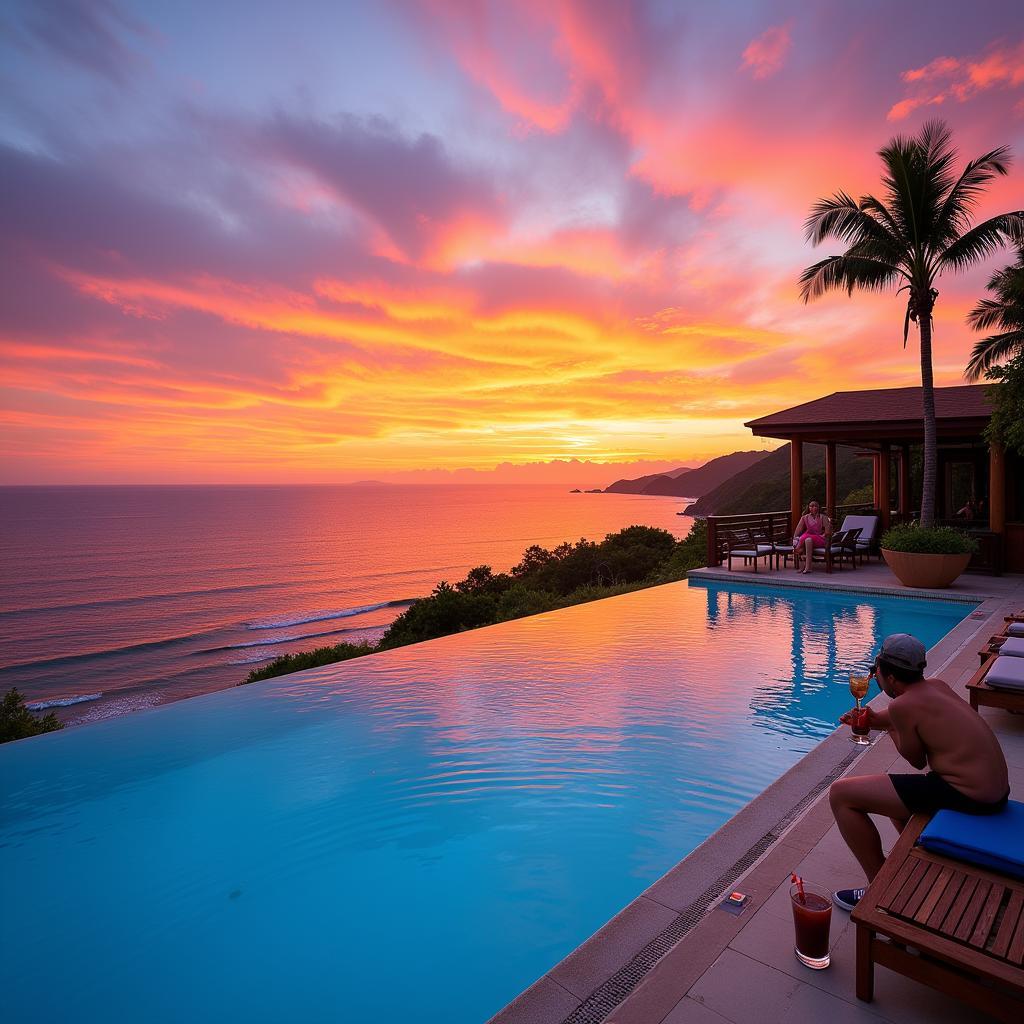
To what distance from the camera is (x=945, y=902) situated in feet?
6.49

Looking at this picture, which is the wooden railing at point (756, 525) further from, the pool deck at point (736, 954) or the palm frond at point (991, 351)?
the pool deck at point (736, 954)

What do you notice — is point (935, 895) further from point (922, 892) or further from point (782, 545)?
point (782, 545)

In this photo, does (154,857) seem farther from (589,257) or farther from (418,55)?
(589,257)

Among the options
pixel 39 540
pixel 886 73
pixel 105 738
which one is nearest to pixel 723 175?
pixel 886 73

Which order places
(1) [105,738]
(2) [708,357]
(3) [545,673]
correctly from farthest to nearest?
(2) [708,357] → (3) [545,673] → (1) [105,738]

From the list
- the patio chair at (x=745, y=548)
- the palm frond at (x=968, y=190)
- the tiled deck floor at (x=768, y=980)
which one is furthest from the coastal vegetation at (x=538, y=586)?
the tiled deck floor at (x=768, y=980)

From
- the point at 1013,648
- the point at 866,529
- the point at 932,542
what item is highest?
the point at 866,529

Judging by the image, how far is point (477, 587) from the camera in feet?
75.9

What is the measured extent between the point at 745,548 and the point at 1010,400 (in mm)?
5468

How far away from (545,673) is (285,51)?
1112cm

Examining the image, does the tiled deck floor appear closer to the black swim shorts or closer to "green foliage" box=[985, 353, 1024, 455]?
the black swim shorts

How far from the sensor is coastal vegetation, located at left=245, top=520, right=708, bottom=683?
624 inches

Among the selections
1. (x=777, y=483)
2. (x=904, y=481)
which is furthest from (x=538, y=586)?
(x=777, y=483)

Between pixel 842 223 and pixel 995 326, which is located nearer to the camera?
pixel 842 223
